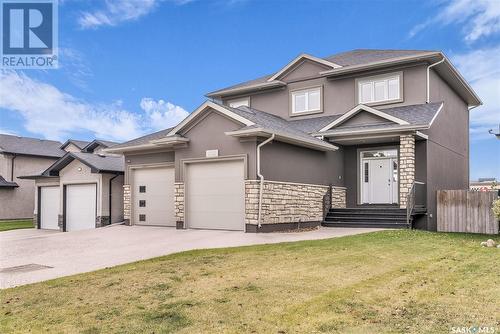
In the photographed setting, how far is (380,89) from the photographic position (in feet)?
57.8

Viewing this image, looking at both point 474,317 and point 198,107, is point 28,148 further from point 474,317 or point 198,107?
point 474,317

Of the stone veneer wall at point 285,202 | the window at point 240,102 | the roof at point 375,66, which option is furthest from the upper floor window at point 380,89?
the window at point 240,102

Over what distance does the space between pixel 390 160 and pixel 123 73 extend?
515 inches

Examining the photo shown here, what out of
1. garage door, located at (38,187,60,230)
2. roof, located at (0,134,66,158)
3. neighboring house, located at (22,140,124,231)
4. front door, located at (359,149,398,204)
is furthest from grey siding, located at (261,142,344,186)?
roof, located at (0,134,66,158)

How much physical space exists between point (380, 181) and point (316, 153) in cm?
314

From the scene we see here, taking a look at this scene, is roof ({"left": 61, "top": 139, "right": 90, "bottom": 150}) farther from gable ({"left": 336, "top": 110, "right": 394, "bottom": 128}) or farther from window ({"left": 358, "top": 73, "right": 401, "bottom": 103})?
gable ({"left": 336, "top": 110, "right": 394, "bottom": 128})

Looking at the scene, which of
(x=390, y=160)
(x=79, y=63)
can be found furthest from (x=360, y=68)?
(x=79, y=63)

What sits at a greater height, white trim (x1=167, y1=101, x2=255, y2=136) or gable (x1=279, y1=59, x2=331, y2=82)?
gable (x1=279, y1=59, x2=331, y2=82)

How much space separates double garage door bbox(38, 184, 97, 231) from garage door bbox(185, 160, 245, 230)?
6308 millimetres

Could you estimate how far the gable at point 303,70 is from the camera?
19108 millimetres

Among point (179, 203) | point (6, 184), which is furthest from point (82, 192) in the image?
point (6, 184)

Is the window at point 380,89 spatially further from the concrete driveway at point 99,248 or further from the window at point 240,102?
the concrete driveway at point 99,248

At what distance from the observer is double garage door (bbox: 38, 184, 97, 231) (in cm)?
1856

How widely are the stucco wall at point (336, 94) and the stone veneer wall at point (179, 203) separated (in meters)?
7.42
